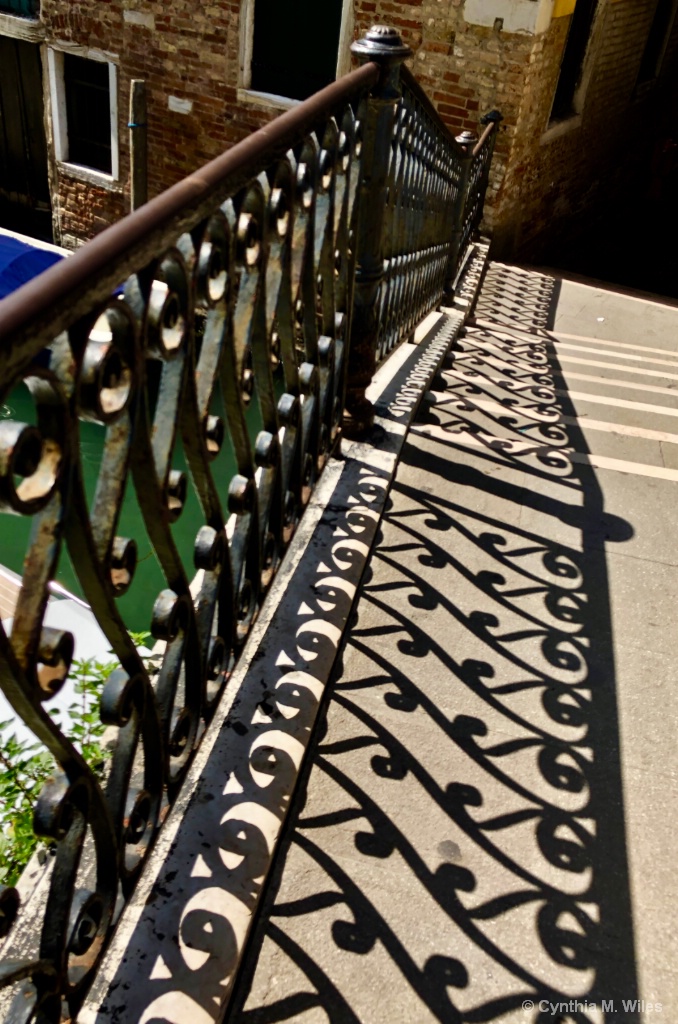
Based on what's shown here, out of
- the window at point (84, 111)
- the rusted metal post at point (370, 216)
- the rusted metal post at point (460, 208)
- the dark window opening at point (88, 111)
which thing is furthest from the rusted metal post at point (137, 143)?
the rusted metal post at point (370, 216)

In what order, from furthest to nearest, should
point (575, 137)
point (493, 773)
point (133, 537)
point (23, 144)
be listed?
1. point (23, 144)
2. point (575, 137)
3. point (133, 537)
4. point (493, 773)

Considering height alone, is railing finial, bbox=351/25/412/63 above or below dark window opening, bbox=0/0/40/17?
above

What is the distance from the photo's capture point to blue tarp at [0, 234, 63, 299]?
9438mm

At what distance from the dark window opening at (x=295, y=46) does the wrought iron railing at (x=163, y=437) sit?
316 inches

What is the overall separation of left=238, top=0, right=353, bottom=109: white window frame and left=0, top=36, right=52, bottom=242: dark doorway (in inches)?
144

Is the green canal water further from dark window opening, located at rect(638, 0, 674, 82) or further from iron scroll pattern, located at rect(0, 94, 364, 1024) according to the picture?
dark window opening, located at rect(638, 0, 674, 82)

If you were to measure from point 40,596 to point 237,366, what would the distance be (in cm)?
68

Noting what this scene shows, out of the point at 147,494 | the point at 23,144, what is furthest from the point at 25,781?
the point at 23,144

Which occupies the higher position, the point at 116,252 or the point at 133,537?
the point at 116,252

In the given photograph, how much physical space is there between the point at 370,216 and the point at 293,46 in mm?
8260

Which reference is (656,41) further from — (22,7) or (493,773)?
(493,773)

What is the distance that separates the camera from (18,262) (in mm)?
9562

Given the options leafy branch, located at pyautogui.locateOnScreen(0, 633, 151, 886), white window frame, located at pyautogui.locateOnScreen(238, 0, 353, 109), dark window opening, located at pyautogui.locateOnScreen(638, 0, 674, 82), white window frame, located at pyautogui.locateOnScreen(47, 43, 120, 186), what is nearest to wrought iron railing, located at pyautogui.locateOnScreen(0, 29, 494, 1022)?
leafy branch, located at pyautogui.locateOnScreen(0, 633, 151, 886)

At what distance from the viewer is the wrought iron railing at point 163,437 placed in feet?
2.95
